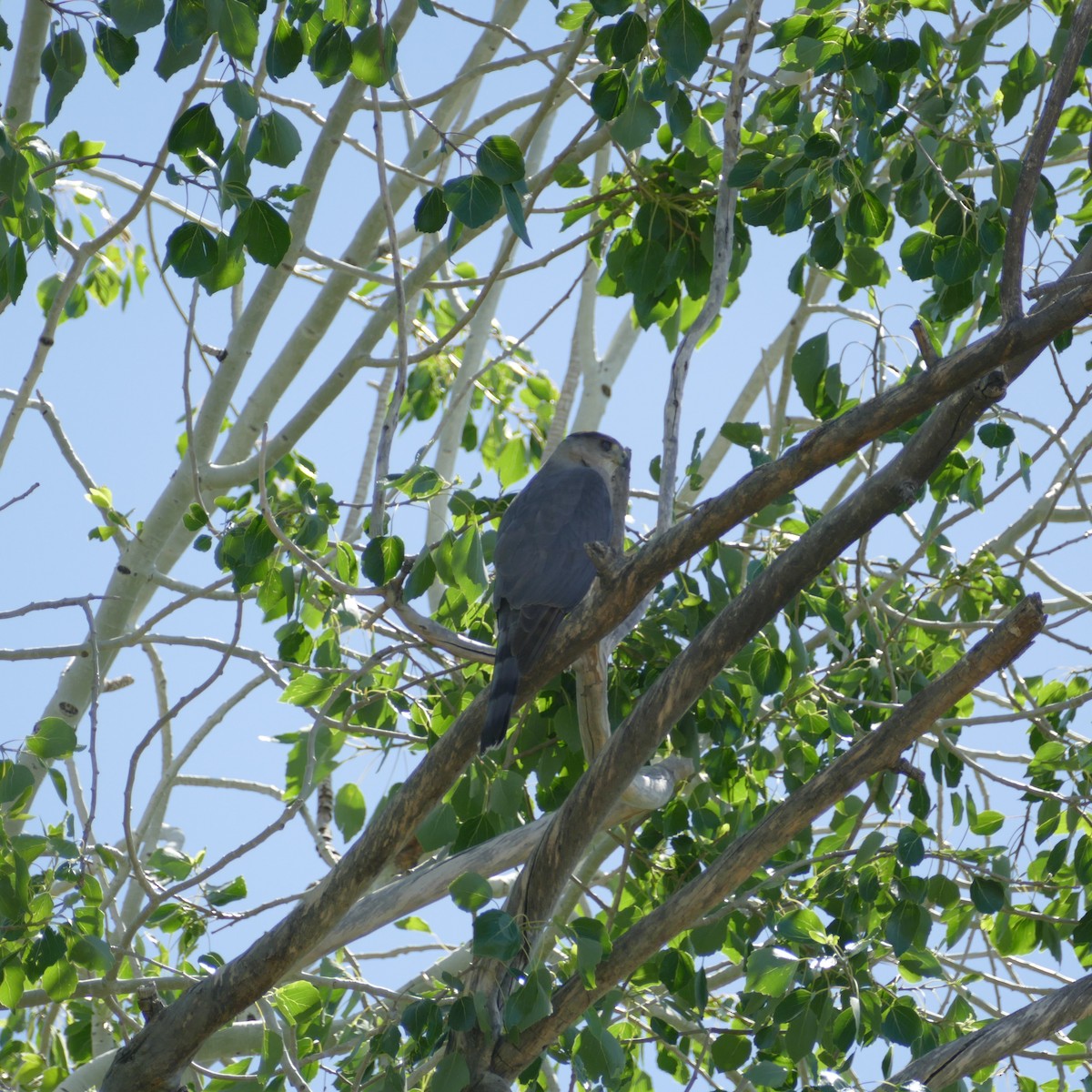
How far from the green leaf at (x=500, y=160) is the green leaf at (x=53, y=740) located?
185 cm

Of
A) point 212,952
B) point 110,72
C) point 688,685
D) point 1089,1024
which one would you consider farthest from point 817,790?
point 110,72

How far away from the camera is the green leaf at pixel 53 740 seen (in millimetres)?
3287

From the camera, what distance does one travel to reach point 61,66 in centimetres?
285

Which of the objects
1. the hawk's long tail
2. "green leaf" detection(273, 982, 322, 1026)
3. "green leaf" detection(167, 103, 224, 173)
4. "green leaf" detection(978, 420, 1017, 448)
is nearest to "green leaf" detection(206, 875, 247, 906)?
"green leaf" detection(273, 982, 322, 1026)

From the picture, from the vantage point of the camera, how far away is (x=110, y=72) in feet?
10.8

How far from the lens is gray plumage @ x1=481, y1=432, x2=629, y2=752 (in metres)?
3.29

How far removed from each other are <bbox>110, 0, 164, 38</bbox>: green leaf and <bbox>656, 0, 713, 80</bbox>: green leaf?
1.20 metres

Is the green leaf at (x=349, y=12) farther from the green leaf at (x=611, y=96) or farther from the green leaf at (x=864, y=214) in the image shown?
the green leaf at (x=864, y=214)

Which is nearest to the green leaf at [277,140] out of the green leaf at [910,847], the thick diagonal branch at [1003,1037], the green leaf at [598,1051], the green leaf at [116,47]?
the green leaf at [116,47]

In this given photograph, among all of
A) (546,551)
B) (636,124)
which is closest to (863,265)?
(636,124)

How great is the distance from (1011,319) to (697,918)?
5.35 ft

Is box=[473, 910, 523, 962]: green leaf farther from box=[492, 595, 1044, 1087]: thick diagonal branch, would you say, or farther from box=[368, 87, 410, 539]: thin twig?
box=[368, 87, 410, 539]: thin twig

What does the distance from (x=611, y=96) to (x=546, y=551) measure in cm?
151

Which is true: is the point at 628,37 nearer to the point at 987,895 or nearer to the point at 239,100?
the point at 239,100
